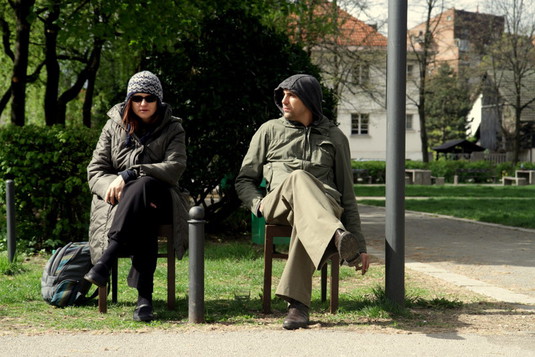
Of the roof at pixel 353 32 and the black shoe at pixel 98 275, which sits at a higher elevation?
the roof at pixel 353 32

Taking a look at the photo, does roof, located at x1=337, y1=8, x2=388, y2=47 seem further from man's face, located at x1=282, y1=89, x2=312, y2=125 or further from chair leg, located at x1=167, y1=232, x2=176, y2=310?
chair leg, located at x1=167, y1=232, x2=176, y2=310

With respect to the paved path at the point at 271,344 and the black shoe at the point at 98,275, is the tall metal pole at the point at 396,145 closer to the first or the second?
the paved path at the point at 271,344

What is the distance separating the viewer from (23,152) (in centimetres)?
837

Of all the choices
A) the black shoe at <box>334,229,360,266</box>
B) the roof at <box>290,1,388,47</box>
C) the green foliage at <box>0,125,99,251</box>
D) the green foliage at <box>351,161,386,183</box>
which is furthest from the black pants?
the green foliage at <box>351,161,386,183</box>

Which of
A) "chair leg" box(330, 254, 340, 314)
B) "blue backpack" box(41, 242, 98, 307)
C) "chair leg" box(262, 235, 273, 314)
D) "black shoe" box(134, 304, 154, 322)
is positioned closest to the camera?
"black shoe" box(134, 304, 154, 322)

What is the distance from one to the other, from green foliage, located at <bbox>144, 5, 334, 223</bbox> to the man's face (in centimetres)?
379

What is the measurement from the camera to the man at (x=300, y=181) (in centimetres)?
442

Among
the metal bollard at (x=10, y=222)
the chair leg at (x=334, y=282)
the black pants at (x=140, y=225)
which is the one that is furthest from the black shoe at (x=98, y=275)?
the metal bollard at (x=10, y=222)

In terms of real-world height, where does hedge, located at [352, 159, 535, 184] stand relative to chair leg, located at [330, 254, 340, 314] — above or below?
above

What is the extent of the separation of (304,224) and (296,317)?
1.96ft

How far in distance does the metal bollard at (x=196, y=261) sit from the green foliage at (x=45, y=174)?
4259 mm

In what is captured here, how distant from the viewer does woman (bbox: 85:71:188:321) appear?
4578 mm

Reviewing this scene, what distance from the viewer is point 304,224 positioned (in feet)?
14.4

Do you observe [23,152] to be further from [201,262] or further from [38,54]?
[38,54]
